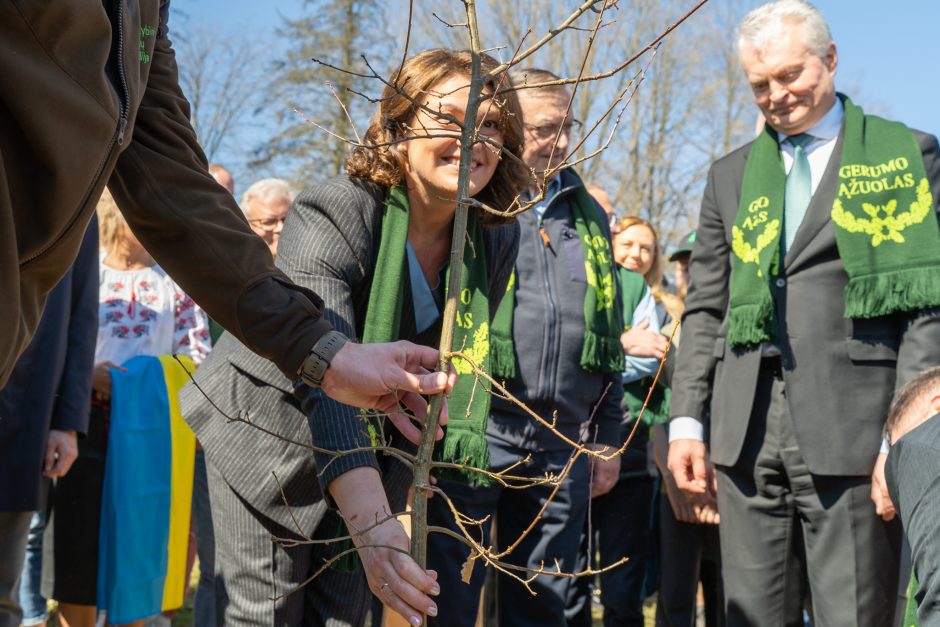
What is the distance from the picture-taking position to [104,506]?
4113mm

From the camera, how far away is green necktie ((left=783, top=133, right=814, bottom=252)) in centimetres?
343

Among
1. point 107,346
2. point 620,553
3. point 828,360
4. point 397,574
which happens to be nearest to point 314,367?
point 397,574

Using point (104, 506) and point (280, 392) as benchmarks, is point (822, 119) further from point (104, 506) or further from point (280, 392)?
point (104, 506)

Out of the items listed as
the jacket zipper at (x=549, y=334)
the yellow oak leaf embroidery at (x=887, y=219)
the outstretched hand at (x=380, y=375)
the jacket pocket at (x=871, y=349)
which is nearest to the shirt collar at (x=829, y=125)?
the yellow oak leaf embroidery at (x=887, y=219)

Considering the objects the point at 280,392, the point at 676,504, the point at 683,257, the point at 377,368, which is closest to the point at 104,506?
the point at 280,392

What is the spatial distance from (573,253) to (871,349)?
4.00 ft

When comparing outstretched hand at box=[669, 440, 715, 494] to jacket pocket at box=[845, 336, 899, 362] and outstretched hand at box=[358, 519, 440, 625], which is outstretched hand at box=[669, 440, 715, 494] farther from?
outstretched hand at box=[358, 519, 440, 625]

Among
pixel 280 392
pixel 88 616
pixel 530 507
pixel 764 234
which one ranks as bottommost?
pixel 88 616

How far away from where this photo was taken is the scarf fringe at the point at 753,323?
131 inches

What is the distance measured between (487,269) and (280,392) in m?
0.69

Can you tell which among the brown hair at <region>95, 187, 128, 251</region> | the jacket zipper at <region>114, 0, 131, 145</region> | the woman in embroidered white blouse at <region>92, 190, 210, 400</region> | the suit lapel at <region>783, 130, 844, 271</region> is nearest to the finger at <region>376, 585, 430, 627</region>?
the jacket zipper at <region>114, 0, 131, 145</region>

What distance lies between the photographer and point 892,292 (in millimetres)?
3135

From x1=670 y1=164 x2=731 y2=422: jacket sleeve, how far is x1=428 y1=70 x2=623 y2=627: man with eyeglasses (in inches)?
11.1

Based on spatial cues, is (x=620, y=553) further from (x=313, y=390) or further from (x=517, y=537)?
(x=313, y=390)
